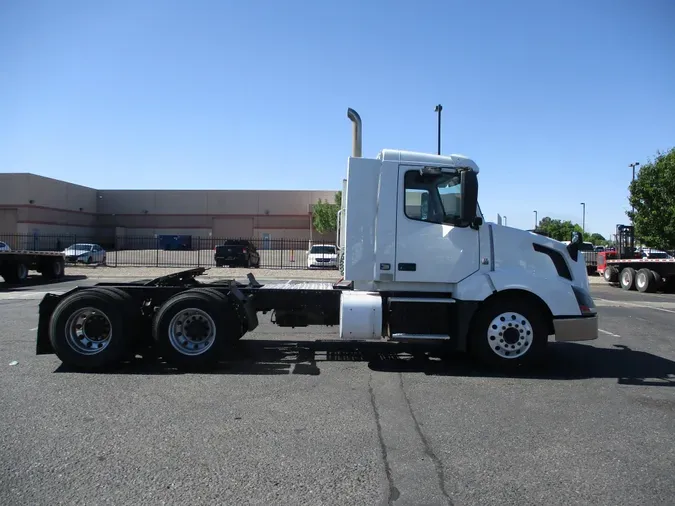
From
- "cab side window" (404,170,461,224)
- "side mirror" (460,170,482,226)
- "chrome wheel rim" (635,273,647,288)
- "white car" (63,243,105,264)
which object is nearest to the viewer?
"side mirror" (460,170,482,226)

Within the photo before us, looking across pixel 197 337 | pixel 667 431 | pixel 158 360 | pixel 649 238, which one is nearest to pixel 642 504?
pixel 667 431

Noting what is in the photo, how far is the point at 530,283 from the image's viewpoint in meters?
7.00

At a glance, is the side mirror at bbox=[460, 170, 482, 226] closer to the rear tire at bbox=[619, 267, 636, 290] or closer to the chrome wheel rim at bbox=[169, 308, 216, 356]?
the chrome wheel rim at bbox=[169, 308, 216, 356]

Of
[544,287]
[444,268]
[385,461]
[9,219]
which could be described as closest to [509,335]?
[544,287]

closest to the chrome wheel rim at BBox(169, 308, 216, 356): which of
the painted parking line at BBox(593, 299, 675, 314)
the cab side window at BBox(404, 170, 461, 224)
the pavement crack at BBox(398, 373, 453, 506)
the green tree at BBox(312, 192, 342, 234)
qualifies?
the pavement crack at BBox(398, 373, 453, 506)

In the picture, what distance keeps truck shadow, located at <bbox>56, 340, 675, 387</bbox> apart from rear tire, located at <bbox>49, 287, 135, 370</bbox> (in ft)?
0.85

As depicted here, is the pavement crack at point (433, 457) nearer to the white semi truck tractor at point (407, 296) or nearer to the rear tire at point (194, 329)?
the white semi truck tractor at point (407, 296)

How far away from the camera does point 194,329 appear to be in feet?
23.0

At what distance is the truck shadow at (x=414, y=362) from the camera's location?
695 cm

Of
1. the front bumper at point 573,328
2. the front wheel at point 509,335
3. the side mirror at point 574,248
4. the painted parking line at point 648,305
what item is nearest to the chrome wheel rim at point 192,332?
the front wheel at point 509,335

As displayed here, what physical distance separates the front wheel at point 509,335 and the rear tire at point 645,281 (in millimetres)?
18003

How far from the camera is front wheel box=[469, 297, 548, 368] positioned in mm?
7008

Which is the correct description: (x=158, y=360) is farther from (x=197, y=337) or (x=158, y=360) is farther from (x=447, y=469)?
(x=447, y=469)

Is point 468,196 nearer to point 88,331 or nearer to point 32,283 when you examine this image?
point 88,331
